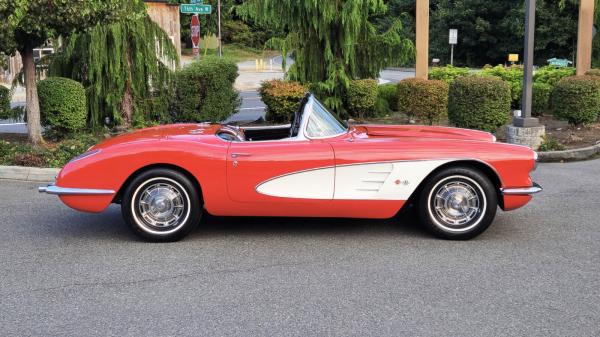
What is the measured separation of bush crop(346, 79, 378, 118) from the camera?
14.4 meters

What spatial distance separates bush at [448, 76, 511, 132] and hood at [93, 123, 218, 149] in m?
6.33

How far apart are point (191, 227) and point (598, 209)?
437 cm

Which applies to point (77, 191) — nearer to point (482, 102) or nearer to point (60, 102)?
point (60, 102)

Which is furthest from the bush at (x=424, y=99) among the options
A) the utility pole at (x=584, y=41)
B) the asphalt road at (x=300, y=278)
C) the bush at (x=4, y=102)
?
the bush at (x=4, y=102)

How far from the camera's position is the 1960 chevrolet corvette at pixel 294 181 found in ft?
18.9

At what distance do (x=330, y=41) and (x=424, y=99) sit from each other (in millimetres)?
2643

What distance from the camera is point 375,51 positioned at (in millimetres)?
15086

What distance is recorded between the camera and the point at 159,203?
5.78m

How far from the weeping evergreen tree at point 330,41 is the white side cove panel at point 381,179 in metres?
8.69

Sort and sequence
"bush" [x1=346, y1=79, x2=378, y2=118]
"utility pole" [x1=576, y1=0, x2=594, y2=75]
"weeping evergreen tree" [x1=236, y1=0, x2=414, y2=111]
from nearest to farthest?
"weeping evergreen tree" [x1=236, y1=0, x2=414, y2=111] → "bush" [x1=346, y1=79, x2=378, y2=118] → "utility pole" [x1=576, y1=0, x2=594, y2=75]

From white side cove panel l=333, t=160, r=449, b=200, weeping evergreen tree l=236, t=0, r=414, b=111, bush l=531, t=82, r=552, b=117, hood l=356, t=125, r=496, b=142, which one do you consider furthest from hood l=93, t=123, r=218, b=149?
bush l=531, t=82, r=552, b=117

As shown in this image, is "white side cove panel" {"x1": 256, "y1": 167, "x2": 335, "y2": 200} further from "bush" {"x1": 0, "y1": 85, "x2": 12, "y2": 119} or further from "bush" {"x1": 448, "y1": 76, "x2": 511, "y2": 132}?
"bush" {"x1": 0, "y1": 85, "x2": 12, "y2": 119}

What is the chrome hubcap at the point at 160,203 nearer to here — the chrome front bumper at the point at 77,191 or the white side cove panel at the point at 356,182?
the chrome front bumper at the point at 77,191

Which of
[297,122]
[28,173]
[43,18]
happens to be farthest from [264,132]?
[43,18]
